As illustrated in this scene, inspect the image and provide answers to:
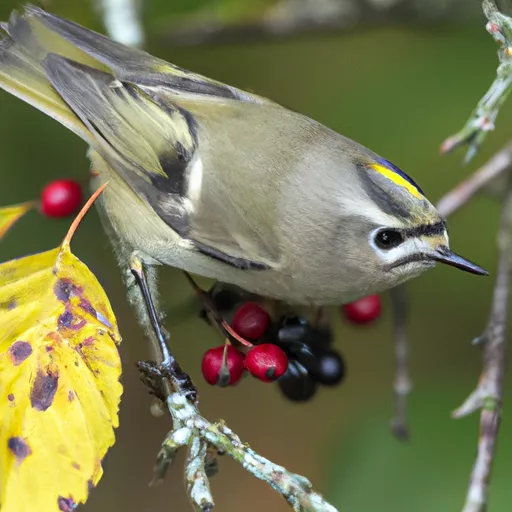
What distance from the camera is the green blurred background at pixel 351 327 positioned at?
3.78 meters

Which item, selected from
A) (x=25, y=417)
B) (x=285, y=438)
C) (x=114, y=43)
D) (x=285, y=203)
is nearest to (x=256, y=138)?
(x=285, y=203)

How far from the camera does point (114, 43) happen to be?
9.55ft

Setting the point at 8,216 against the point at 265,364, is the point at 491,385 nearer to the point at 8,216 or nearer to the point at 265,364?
the point at 265,364

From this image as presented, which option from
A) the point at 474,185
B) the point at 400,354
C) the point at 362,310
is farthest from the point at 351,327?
the point at 474,185

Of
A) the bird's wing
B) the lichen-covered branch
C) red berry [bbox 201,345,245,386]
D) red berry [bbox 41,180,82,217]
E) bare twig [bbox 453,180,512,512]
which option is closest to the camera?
the lichen-covered branch

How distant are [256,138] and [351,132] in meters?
1.38

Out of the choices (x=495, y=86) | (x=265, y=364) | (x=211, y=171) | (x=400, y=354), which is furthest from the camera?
(x=400, y=354)

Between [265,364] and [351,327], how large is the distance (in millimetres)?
1684

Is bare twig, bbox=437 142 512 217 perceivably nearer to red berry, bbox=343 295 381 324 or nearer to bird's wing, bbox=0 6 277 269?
red berry, bbox=343 295 381 324

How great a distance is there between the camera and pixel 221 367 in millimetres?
2584

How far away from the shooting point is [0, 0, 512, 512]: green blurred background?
378 cm

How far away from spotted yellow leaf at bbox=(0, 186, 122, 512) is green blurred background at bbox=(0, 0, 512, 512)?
1.39 m

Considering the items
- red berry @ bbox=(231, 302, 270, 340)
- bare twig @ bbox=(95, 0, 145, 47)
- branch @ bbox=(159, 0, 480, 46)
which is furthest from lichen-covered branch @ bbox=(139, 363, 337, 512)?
branch @ bbox=(159, 0, 480, 46)

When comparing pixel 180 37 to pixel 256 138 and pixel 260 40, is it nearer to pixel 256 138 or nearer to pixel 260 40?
pixel 260 40
